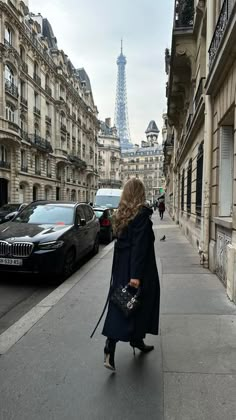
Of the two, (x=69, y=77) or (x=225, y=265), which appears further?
(x=69, y=77)

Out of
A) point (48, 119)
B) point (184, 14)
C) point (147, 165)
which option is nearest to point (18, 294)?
point (184, 14)

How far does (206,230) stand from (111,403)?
536cm

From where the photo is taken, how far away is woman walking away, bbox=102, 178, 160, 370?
283 centimetres

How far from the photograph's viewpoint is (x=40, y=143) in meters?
41.2

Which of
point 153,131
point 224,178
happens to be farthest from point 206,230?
point 153,131

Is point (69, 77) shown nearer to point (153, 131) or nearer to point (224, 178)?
point (224, 178)

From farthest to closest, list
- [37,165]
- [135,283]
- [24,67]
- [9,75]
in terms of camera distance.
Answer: [37,165] → [24,67] → [9,75] → [135,283]

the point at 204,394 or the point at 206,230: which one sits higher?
the point at 206,230

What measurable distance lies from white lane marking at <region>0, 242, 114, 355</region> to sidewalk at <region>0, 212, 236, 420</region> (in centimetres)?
6

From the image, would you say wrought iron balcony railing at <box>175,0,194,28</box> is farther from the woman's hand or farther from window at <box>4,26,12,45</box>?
window at <box>4,26,12,45</box>

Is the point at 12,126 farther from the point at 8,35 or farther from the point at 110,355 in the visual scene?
the point at 110,355

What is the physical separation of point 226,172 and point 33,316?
4517mm

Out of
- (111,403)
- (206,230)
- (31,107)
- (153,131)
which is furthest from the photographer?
(153,131)

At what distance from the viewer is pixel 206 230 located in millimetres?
7410
